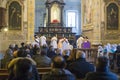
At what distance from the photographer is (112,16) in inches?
1120

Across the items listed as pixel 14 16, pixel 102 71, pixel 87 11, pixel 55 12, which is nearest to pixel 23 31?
pixel 14 16

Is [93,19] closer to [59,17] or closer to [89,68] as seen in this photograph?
[59,17]

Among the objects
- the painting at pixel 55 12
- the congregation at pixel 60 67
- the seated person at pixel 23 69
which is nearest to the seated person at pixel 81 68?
the congregation at pixel 60 67

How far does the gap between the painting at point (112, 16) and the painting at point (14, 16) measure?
7.73 m

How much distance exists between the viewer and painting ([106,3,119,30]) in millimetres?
28312

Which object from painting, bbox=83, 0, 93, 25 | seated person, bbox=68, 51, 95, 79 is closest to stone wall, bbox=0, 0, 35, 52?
painting, bbox=83, 0, 93, 25

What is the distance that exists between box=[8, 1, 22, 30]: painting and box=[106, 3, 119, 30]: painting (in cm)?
773

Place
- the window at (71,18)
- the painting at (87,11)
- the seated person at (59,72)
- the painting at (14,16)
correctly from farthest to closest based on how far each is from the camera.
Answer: the window at (71,18) < the painting at (87,11) < the painting at (14,16) < the seated person at (59,72)

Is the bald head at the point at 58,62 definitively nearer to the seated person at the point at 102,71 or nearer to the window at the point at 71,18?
the seated person at the point at 102,71

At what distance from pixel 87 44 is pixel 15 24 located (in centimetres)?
645

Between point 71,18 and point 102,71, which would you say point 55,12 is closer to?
point 71,18

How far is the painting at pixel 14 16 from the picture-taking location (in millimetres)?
27500

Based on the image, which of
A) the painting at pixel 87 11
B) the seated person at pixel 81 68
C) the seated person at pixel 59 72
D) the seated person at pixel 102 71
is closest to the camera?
the seated person at pixel 102 71

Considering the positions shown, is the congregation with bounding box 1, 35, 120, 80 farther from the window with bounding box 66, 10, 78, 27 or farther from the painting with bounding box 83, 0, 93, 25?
the window with bounding box 66, 10, 78, 27
